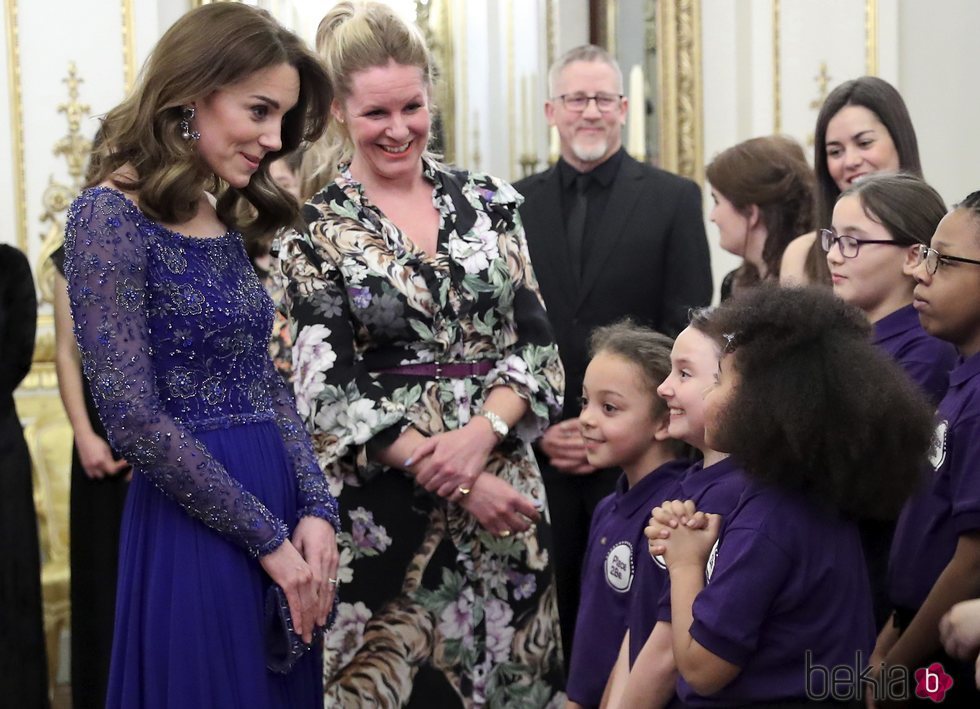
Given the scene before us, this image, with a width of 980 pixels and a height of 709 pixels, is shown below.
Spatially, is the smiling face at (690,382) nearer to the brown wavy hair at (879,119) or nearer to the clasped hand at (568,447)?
the clasped hand at (568,447)

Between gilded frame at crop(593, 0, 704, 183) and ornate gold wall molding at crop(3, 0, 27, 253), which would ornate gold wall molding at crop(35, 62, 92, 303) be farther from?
gilded frame at crop(593, 0, 704, 183)

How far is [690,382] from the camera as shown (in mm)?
2424

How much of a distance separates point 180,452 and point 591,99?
2.31 metres

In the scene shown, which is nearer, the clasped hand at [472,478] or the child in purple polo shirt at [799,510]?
the child in purple polo shirt at [799,510]

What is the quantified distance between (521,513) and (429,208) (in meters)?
0.64

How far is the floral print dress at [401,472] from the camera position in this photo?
264 cm

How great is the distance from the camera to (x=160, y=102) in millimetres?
2150

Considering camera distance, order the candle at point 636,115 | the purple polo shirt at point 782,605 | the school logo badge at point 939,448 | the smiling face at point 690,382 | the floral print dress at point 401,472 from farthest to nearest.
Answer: the candle at point 636,115, the floral print dress at point 401,472, the smiling face at point 690,382, the school logo badge at point 939,448, the purple polo shirt at point 782,605

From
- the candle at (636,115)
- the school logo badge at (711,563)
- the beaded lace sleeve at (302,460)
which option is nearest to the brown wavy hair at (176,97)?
the beaded lace sleeve at (302,460)

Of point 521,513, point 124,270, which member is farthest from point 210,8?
point 521,513

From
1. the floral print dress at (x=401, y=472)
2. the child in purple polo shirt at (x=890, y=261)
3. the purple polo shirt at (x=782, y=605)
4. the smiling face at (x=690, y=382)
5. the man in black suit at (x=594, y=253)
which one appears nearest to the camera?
the purple polo shirt at (x=782, y=605)

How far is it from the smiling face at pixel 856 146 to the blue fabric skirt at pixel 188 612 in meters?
→ 1.72

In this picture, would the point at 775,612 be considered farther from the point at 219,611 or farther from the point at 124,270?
the point at 124,270

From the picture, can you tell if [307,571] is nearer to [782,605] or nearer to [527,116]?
[782,605]
